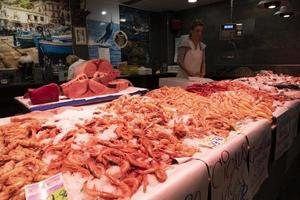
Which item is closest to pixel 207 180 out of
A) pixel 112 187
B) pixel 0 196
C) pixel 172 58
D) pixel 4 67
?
pixel 112 187

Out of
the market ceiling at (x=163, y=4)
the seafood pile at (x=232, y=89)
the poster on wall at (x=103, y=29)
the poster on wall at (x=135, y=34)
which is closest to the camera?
the seafood pile at (x=232, y=89)

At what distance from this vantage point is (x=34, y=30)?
4793mm

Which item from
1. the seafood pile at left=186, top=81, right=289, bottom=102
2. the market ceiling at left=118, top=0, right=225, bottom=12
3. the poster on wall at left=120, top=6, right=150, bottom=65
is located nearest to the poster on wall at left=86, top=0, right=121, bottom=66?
the poster on wall at left=120, top=6, right=150, bottom=65

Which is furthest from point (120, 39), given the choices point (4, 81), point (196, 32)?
point (4, 81)

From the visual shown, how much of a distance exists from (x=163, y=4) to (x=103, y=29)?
187 centimetres

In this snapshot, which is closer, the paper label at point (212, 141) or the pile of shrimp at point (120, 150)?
the pile of shrimp at point (120, 150)

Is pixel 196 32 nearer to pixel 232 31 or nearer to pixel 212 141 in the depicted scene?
pixel 232 31

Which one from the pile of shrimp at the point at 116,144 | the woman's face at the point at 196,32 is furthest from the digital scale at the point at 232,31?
the pile of shrimp at the point at 116,144

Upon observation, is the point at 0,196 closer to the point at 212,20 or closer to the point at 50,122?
the point at 50,122

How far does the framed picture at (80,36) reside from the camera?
18.0ft

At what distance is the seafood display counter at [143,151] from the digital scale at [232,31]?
14.0 ft

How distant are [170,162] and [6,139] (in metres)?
0.87

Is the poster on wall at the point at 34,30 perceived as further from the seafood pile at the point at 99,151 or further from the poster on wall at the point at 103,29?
the seafood pile at the point at 99,151

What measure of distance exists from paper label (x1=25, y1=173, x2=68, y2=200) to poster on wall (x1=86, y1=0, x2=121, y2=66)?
5.31 metres
